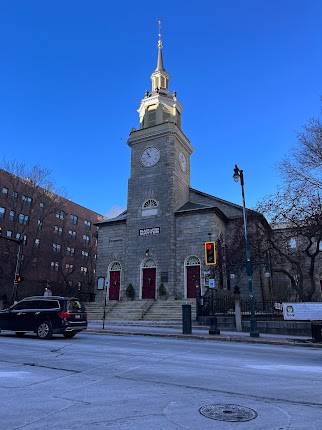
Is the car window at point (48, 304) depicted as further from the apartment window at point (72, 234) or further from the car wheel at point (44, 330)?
the apartment window at point (72, 234)

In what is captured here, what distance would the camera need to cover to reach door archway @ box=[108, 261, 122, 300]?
125 ft

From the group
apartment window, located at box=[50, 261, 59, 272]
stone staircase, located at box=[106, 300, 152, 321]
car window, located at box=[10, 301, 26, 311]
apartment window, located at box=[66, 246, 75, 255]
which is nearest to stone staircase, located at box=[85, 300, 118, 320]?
stone staircase, located at box=[106, 300, 152, 321]

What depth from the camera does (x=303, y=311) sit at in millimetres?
19219

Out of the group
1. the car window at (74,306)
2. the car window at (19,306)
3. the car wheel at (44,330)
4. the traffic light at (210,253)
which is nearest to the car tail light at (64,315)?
the car window at (74,306)

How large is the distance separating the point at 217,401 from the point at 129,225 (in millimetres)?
33509

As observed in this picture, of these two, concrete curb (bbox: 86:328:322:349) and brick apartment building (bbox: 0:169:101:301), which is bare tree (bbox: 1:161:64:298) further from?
concrete curb (bbox: 86:328:322:349)

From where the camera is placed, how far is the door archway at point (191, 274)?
113 feet

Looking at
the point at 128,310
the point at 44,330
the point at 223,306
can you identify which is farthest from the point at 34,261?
the point at 44,330

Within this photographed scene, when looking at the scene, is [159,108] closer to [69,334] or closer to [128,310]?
[128,310]

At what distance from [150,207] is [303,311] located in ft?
70.9

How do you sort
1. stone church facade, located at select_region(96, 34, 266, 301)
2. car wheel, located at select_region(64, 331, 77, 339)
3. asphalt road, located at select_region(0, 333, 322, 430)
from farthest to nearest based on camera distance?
stone church facade, located at select_region(96, 34, 266, 301) < car wheel, located at select_region(64, 331, 77, 339) < asphalt road, located at select_region(0, 333, 322, 430)

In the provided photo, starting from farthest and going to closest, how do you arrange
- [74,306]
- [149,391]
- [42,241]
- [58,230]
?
1. [58,230]
2. [42,241]
3. [74,306]
4. [149,391]

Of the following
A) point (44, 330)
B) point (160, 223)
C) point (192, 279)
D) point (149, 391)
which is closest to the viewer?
point (149, 391)

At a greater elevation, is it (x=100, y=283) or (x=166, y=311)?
(x=100, y=283)
